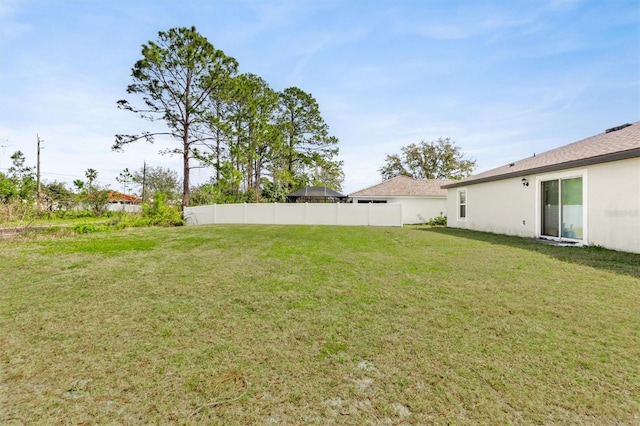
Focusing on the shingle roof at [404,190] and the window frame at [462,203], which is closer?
the window frame at [462,203]

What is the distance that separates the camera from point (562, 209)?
8578 millimetres

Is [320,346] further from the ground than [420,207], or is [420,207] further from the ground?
[420,207]

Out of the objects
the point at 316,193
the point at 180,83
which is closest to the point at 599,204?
the point at 316,193

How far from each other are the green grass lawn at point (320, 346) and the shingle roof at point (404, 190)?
1686 centimetres

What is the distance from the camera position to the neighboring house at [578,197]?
263 inches

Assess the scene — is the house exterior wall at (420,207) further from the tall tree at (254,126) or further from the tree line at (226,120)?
the tall tree at (254,126)

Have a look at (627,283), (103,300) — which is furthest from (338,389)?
(627,283)

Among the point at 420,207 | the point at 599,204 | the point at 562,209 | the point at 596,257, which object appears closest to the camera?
the point at 596,257

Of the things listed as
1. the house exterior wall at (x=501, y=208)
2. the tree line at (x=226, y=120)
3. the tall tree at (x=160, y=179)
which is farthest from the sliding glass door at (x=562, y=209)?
the tall tree at (x=160, y=179)

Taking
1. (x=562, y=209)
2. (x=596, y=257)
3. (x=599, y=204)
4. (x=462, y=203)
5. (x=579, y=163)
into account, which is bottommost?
(x=596, y=257)

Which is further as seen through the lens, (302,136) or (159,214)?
(302,136)

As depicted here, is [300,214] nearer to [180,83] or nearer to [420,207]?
[420,207]

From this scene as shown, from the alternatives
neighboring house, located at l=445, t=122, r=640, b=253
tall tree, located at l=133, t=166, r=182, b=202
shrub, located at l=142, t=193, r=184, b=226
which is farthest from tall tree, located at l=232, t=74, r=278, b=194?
tall tree, located at l=133, t=166, r=182, b=202

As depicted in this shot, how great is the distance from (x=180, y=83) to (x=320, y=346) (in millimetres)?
21188
